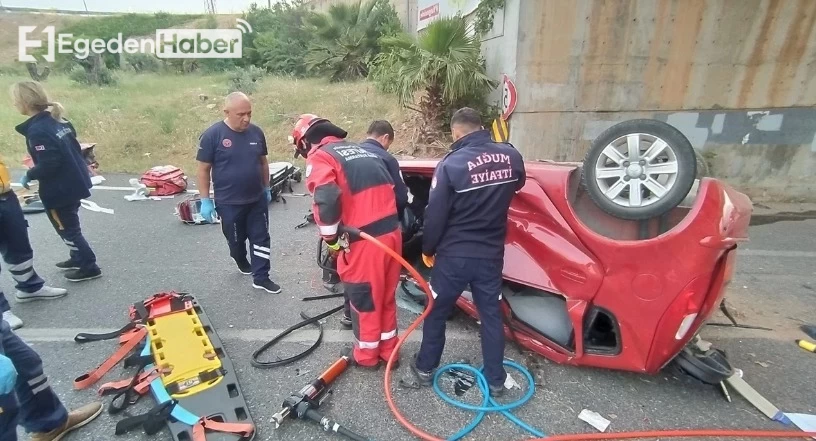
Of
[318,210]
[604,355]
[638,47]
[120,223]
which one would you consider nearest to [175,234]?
[120,223]

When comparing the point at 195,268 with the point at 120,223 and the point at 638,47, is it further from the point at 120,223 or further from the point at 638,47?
the point at 638,47

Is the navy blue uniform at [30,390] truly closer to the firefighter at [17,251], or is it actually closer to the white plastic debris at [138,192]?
the firefighter at [17,251]

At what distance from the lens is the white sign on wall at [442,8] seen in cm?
839

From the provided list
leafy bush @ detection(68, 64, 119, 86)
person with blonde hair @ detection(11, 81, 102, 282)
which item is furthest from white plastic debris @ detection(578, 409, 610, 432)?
leafy bush @ detection(68, 64, 119, 86)

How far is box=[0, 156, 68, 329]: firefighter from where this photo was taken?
3.31 m

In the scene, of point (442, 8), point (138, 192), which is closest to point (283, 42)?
point (442, 8)

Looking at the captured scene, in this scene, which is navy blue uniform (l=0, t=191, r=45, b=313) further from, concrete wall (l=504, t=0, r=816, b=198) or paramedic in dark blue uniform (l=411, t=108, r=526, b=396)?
concrete wall (l=504, t=0, r=816, b=198)

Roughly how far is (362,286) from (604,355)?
1.42 m

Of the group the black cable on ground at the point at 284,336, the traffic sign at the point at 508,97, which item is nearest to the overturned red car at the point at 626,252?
the black cable on ground at the point at 284,336

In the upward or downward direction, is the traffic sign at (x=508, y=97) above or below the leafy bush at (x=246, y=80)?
below

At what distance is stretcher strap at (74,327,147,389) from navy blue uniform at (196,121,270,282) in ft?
3.47

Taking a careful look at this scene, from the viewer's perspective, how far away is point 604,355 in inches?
96.2

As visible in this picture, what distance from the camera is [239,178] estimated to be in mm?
3553

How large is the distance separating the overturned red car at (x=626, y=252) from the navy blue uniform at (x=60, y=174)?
366 centimetres
